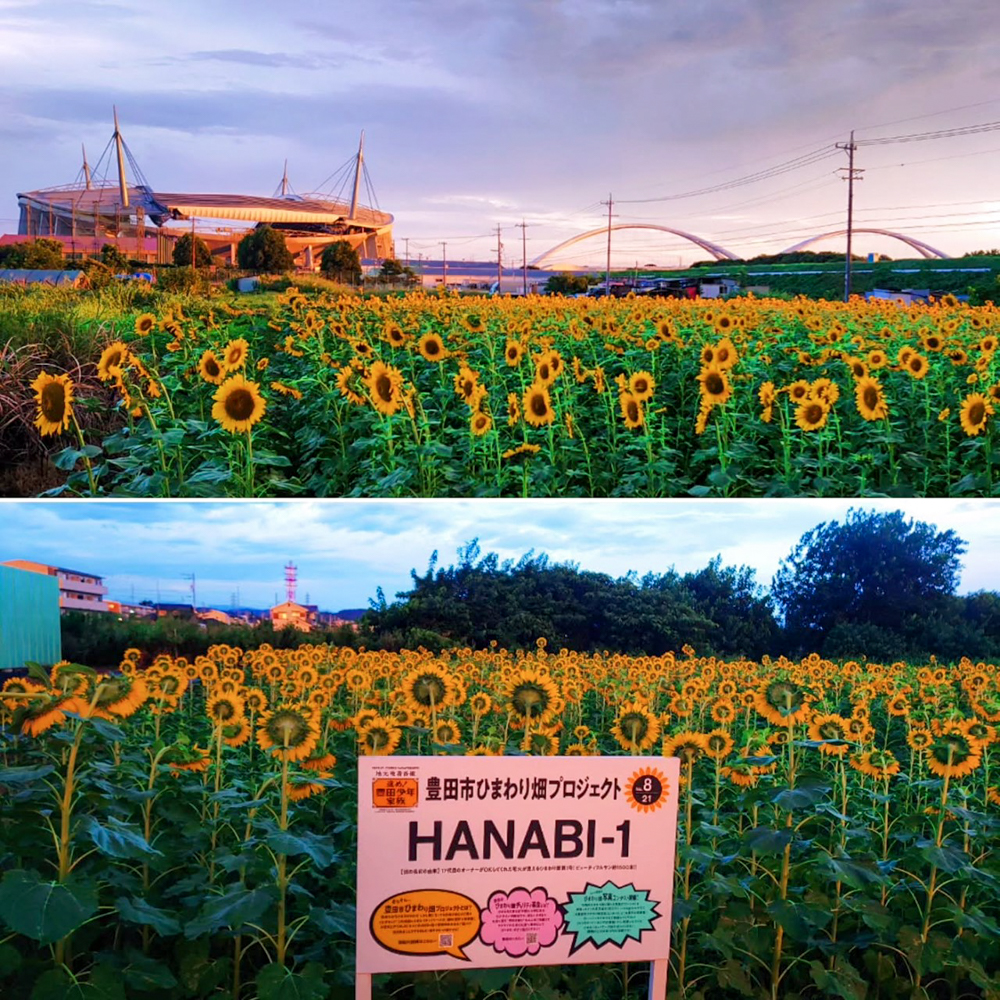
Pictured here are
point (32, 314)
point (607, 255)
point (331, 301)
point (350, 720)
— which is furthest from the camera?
point (607, 255)

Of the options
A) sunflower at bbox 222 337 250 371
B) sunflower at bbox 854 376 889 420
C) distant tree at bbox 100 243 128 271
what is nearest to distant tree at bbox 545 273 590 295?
distant tree at bbox 100 243 128 271

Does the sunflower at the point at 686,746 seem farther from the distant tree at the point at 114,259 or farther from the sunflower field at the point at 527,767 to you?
the distant tree at the point at 114,259

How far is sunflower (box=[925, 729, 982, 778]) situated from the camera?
11.9 feet

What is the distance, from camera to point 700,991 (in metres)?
3.32

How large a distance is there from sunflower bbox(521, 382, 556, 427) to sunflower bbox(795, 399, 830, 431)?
1.18m

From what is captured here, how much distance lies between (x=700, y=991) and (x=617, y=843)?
2.50ft

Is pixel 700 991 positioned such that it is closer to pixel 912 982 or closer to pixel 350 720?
pixel 912 982

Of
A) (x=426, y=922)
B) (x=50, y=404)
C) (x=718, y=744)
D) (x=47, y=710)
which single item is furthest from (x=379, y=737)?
(x=50, y=404)

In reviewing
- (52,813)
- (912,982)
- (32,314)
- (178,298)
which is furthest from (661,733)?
(178,298)

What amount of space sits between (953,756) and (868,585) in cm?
64

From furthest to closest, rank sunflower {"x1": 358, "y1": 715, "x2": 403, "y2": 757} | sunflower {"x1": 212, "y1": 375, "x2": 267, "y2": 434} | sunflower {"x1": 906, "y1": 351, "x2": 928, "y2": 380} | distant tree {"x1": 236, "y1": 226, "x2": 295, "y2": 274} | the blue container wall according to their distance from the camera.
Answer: distant tree {"x1": 236, "y1": 226, "x2": 295, "y2": 274} → sunflower {"x1": 906, "y1": 351, "x2": 928, "y2": 380} → sunflower {"x1": 212, "y1": 375, "x2": 267, "y2": 434} → sunflower {"x1": 358, "y1": 715, "x2": 403, "y2": 757} → the blue container wall

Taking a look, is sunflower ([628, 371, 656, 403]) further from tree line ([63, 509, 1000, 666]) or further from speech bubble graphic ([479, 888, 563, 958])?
speech bubble graphic ([479, 888, 563, 958])

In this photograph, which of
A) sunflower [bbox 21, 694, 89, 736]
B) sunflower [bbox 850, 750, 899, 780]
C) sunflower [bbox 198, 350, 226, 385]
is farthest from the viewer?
sunflower [bbox 198, 350, 226, 385]

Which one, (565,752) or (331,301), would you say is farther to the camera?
(331,301)
